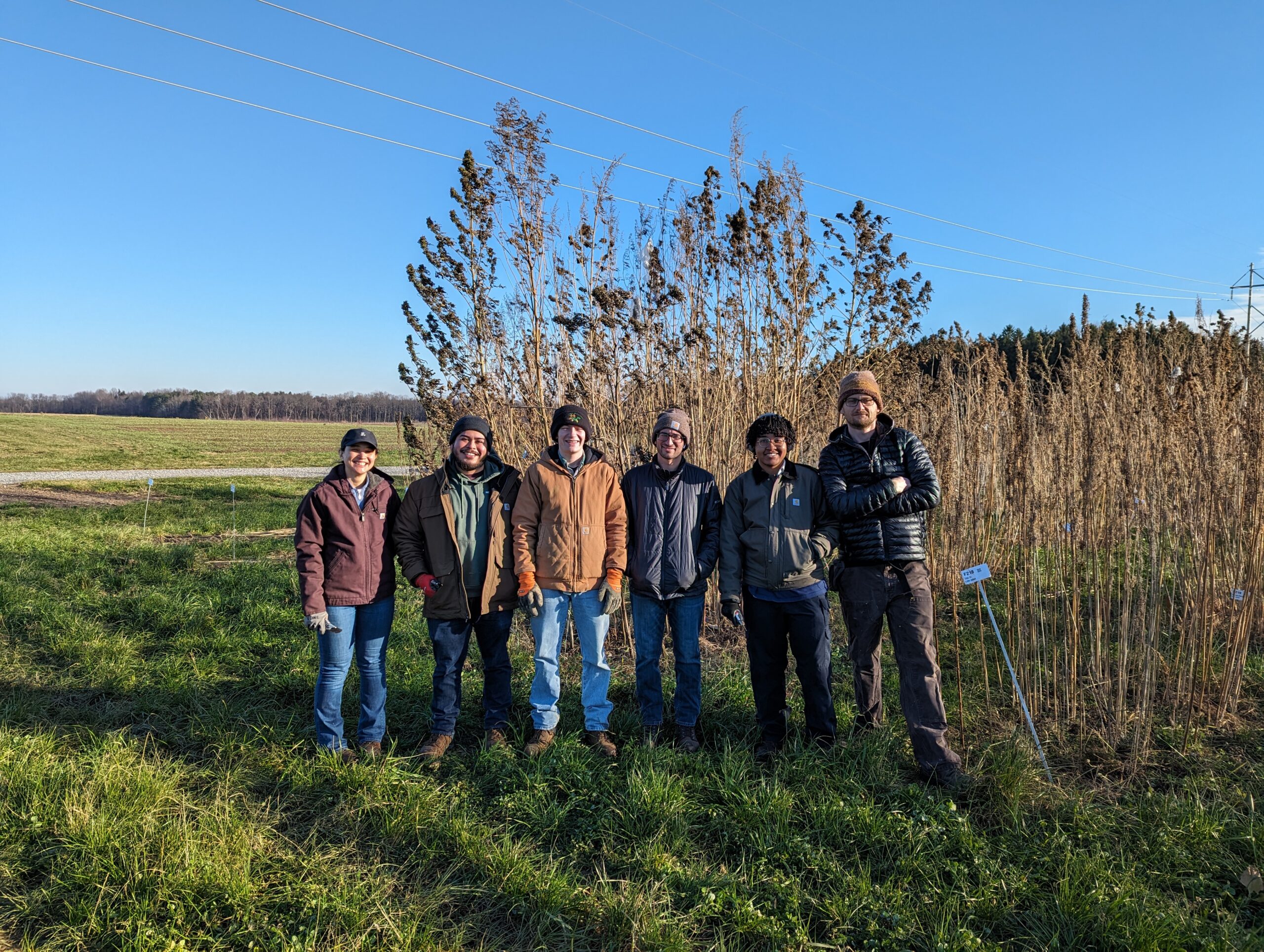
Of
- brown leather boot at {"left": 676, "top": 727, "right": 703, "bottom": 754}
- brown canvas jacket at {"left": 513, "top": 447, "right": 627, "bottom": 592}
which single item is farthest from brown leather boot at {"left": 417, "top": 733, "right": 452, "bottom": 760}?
brown leather boot at {"left": 676, "top": 727, "right": 703, "bottom": 754}

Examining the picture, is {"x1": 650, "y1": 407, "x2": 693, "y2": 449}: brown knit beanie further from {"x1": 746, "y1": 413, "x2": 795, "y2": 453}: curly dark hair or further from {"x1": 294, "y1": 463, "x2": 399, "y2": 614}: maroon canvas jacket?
{"x1": 294, "y1": 463, "x2": 399, "y2": 614}: maroon canvas jacket

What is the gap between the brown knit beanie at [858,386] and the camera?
11.7 ft

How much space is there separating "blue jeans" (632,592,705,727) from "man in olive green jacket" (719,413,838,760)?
0.23 meters

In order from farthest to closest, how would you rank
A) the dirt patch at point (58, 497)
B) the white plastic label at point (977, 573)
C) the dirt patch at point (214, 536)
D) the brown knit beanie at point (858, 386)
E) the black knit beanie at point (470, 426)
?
the dirt patch at point (58, 497) → the dirt patch at point (214, 536) → the black knit beanie at point (470, 426) → the brown knit beanie at point (858, 386) → the white plastic label at point (977, 573)

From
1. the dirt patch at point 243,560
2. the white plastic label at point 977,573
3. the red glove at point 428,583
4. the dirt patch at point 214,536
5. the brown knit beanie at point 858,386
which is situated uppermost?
the brown knit beanie at point 858,386

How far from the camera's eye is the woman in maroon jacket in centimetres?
369

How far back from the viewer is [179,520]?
11.6 metres

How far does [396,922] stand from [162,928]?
793 millimetres

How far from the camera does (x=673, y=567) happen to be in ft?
12.5

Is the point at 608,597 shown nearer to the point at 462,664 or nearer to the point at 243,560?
the point at 462,664

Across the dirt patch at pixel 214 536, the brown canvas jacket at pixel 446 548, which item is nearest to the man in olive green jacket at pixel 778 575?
the brown canvas jacket at pixel 446 548

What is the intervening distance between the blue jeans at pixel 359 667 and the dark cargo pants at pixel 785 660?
6.49 feet

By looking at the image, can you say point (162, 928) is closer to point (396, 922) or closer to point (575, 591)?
point (396, 922)

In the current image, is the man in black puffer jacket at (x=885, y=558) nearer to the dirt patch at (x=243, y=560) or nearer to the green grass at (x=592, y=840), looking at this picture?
the green grass at (x=592, y=840)
